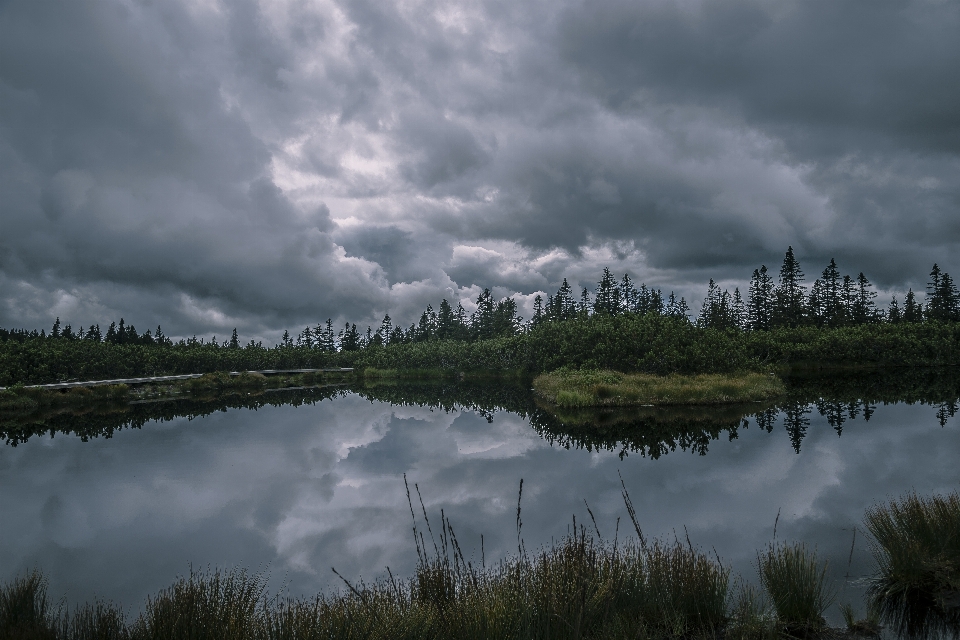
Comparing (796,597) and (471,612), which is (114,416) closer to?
(471,612)

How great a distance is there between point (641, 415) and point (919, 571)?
79.2ft

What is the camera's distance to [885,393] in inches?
1629

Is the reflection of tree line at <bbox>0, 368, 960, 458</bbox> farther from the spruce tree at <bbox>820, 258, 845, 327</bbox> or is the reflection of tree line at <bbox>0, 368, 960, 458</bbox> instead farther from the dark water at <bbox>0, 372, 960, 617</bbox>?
the spruce tree at <bbox>820, 258, 845, 327</bbox>

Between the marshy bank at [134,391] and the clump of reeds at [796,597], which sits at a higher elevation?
the clump of reeds at [796,597]

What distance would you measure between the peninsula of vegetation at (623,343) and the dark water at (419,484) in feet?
55.7

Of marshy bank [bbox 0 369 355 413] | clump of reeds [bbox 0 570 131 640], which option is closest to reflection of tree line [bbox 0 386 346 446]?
marshy bank [bbox 0 369 355 413]

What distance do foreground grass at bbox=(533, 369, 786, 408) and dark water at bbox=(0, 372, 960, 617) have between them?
11.6 feet

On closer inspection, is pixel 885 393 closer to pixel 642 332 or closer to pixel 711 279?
pixel 642 332

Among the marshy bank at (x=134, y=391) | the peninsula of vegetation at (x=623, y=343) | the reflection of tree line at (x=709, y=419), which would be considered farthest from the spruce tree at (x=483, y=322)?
the reflection of tree line at (x=709, y=419)

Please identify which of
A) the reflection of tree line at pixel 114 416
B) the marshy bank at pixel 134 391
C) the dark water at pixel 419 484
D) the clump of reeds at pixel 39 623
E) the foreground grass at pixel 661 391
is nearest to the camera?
the clump of reeds at pixel 39 623

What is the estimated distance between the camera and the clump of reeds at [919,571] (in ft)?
22.9

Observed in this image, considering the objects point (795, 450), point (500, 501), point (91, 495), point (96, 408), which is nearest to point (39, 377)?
point (96, 408)

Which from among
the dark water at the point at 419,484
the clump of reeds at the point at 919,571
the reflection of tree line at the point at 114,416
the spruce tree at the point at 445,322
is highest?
the spruce tree at the point at 445,322

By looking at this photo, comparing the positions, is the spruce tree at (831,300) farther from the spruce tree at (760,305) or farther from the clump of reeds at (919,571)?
the clump of reeds at (919,571)
